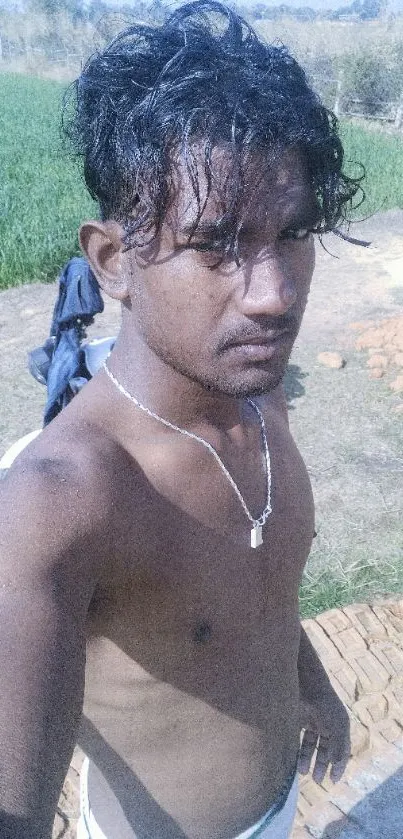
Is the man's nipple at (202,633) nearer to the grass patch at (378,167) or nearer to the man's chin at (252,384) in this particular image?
the man's chin at (252,384)

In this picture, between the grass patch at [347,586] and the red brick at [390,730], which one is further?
the grass patch at [347,586]

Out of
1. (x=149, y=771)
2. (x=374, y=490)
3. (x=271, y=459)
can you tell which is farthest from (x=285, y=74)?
(x=374, y=490)

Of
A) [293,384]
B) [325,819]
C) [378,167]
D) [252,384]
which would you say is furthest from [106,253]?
[378,167]

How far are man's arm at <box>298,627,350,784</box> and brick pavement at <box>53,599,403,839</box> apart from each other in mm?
739

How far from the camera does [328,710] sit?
1681mm

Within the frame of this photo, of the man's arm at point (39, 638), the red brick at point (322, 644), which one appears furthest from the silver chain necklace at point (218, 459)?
the red brick at point (322, 644)

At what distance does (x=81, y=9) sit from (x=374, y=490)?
2268 inches

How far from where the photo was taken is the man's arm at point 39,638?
81 cm

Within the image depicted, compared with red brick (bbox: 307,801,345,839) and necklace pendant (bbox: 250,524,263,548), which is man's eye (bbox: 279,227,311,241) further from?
red brick (bbox: 307,801,345,839)

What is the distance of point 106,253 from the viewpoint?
3.90 feet

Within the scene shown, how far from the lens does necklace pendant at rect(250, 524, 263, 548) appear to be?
1.27 m

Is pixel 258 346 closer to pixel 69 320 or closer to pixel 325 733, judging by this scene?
pixel 325 733

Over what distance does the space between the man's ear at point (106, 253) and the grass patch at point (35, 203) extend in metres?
1.85

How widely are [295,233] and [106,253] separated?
0.30m
